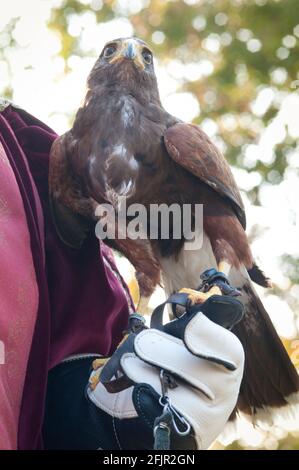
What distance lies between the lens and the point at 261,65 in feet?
21.7


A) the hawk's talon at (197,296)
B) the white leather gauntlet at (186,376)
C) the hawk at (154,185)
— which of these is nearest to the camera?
the white leather gauntlet at (186,376)

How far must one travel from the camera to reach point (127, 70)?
2.58 m

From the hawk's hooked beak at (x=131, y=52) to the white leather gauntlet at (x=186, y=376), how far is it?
1.17m

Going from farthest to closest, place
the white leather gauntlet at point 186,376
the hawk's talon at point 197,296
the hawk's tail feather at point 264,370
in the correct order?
the hawk's tail feather at point 264,370
the hawk's talon at point 197,296
the white leather gauntlet at point 186,376

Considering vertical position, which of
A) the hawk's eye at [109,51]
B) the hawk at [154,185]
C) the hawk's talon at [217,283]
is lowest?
the hawk's talon at [217,283]

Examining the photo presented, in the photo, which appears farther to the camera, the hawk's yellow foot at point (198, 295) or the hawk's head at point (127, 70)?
the hawk's head at point (127, 70)

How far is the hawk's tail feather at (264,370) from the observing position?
246 cm

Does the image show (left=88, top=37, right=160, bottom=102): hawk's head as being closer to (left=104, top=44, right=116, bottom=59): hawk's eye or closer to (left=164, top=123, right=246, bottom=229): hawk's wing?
(left=104, top=44, right=116, bottom=59): hawk's eye

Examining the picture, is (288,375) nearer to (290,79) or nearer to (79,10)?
(290,79)

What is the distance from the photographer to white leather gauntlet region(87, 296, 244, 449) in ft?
5.55

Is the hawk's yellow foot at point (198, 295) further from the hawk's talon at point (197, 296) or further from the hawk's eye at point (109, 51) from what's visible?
the hawk's eye at point (109, 51)

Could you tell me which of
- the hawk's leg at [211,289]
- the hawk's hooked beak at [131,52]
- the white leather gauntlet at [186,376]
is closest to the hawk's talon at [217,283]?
the hawk's leg at [211,289]
